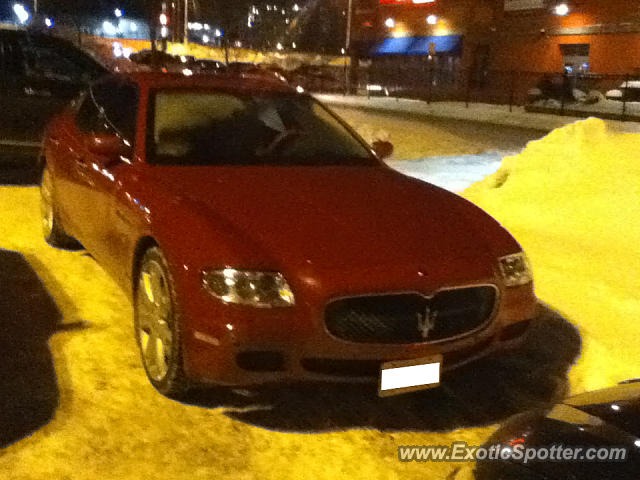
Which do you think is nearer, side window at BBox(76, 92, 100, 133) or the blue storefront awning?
side window at BBox(76, 92, 100, 133)

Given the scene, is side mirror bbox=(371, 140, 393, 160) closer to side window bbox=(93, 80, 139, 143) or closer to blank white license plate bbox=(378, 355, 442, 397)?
side window bbox=(93, 80, 139, 143)

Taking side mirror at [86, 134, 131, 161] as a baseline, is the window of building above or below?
above

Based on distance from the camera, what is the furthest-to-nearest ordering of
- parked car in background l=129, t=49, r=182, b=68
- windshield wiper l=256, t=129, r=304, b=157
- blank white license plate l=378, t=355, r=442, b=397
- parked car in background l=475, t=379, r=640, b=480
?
parked car in background l=129, t=49, r=182, b=68 → windshield wiper l=256, t=129, r=304, b=157 → blank white license plate l=378, t=355, r=442, b=397 → parked car in background l=475, t=379, r=640, b=480

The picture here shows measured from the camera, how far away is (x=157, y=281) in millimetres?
3602

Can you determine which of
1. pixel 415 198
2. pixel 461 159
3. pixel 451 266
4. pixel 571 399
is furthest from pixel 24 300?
pixel 461 159

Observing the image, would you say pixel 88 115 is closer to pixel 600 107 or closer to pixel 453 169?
pixel 453 169

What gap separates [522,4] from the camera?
34.1 meters

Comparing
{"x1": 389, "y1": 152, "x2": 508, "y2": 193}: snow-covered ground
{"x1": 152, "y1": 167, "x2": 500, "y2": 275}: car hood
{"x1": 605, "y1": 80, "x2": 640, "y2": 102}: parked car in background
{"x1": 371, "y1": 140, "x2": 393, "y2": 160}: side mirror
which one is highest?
{"x1": 605, "y1": 80, "x2": 640, "y2": 102}: parked car in background

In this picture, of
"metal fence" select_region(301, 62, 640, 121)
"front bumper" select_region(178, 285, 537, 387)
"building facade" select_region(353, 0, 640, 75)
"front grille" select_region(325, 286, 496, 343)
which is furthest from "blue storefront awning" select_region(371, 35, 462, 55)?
"front bumper" select_region(178, 285, 537, 387)

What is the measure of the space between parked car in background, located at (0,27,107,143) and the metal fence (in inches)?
622

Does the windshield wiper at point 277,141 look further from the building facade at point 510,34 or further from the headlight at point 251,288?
the building facade at point 510,34

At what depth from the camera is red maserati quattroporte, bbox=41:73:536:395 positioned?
124 inches

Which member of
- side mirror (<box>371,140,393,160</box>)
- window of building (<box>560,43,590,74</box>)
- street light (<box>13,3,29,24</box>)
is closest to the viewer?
side mirror (<box>371,140,393,160</box>)

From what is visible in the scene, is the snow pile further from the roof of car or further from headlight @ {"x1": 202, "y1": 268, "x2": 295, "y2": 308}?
the roof of car
